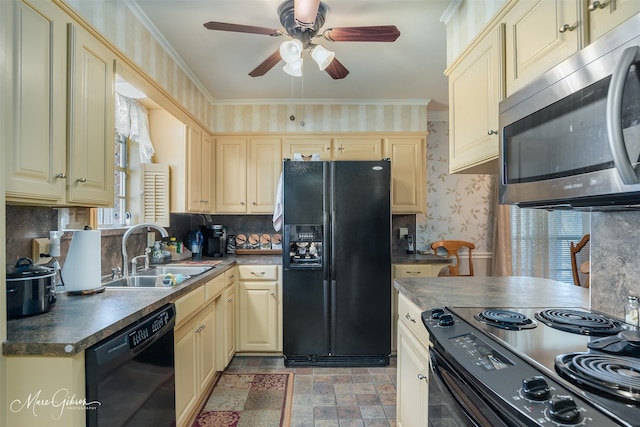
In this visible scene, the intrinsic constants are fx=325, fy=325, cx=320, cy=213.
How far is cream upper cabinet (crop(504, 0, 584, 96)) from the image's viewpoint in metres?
1.01

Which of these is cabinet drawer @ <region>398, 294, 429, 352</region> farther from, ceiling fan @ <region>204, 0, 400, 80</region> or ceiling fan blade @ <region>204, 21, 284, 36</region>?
ceiling fan blade @ <region>204, 21, 284, 36</region>

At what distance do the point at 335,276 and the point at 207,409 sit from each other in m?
1.34

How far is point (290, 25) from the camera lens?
1.83 meters

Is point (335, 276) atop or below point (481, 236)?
below

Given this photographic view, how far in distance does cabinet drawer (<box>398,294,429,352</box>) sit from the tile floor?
2.78ft

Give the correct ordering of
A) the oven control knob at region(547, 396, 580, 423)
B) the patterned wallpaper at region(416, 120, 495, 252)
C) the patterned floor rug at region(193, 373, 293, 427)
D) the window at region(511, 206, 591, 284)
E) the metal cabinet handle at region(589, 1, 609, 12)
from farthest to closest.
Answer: the patterned wallpaper at region(416, 120, 495, 252) < the window at region(511, 206, 591, 284) < the patterned floor rug at region(193, 373, 293, 427) < the metal cabinet handle at region(589, 1, 609, 12) < the oven control knob at region(547, 396, 580, 423)

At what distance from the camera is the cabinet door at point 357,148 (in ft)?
11.0

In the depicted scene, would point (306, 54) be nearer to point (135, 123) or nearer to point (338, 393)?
point (135, 123)

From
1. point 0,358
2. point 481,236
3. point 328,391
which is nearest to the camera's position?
point 0,358

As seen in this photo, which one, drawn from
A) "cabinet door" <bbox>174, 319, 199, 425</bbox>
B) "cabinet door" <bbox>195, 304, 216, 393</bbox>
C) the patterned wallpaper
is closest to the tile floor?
"cabinet door" <bbox>195, 304, 216, 393</bbox>

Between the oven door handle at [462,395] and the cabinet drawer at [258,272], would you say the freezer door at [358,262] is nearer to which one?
the cabinet drawer at [258,272]

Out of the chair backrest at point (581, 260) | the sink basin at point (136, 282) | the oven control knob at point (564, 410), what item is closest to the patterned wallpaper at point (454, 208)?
the chair backrest at point (581, 260)

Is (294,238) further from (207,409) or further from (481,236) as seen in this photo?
(481,236)

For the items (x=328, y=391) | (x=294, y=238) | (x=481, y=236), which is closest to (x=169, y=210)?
(x=294, y=238)
